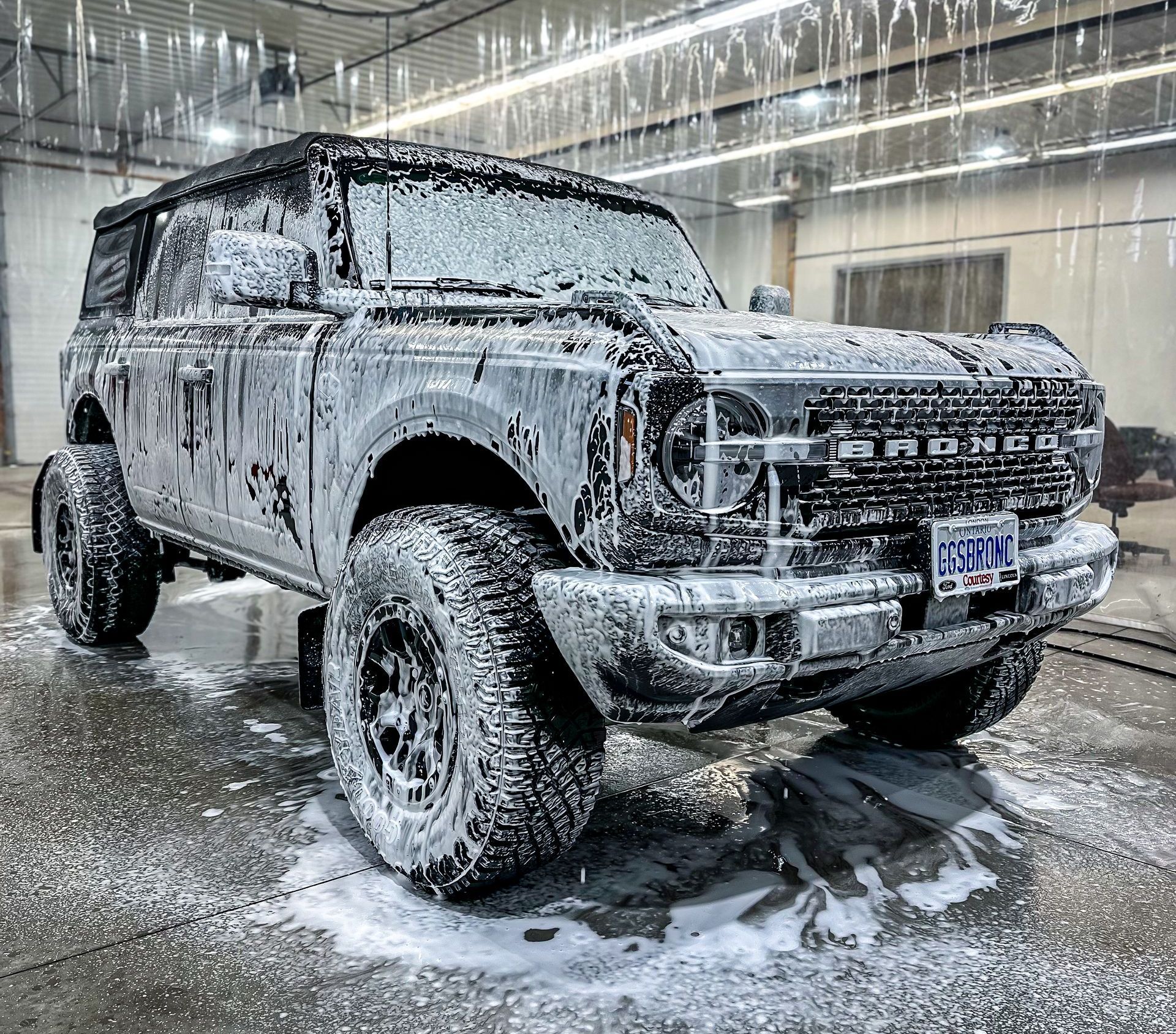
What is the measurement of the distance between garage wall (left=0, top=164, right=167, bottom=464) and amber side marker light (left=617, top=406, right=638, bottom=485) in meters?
12.0

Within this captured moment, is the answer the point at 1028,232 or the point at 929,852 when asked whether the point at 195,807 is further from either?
the point at 1028,232

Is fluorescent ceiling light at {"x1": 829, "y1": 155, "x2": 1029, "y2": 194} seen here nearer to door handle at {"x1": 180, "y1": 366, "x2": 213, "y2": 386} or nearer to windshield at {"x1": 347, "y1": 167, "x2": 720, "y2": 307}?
windshield at {"x1": 347, "y1": 167, "x2": 720, "y2": 307}

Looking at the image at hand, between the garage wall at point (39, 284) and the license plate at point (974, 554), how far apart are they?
39.5 feet

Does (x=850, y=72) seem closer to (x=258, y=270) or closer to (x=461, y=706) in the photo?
(x=258, y=270)

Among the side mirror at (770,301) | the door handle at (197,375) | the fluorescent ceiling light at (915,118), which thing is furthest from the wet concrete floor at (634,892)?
the fluorescent ceiling light at (915,118)

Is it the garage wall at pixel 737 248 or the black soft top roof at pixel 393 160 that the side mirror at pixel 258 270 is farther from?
the garage wall at pixel 737 248

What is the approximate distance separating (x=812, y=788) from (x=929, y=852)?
1.59ft

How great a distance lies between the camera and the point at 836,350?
2.31 metres

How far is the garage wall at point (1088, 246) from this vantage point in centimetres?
555

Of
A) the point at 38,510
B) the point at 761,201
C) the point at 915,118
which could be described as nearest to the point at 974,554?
the point at 38,510

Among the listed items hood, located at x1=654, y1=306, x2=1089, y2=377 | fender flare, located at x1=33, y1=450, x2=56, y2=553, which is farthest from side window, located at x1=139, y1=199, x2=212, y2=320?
hood, located at x1=654, y1=306, x2=1089, y2=377

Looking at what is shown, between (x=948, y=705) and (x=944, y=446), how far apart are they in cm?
141

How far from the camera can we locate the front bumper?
2.00 metres

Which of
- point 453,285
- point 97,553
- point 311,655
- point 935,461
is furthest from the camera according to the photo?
point 97,553
